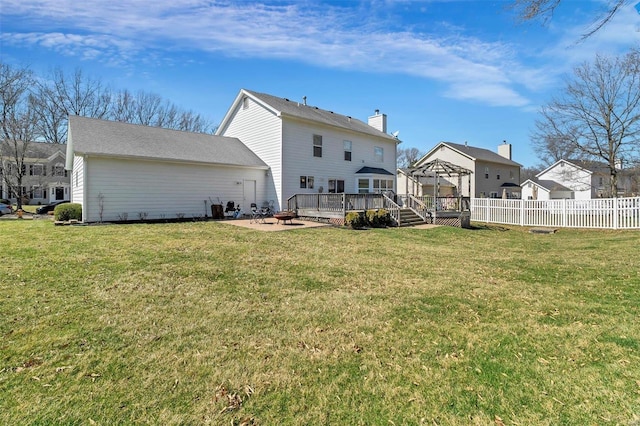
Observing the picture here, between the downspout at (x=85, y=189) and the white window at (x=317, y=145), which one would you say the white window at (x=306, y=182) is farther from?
the downspout at (x=85, y=189)

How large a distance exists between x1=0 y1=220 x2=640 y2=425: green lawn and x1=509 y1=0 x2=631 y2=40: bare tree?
14.5 feet

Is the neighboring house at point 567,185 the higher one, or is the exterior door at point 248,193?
the neighboring house at point 567,185

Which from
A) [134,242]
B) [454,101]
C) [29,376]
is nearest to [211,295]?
[29,376]

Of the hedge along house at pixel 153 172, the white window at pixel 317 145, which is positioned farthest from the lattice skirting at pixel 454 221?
the hedge along house at pixel 153 172

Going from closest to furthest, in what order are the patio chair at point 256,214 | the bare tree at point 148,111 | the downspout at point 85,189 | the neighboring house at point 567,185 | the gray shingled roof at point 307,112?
1. the downspout at point 85,189
2. the patio chair at point 256,214
3. the gray shingled roof at point 307,112
4. the neighboring house at point 567,185
5. the bare tree at point 148,111

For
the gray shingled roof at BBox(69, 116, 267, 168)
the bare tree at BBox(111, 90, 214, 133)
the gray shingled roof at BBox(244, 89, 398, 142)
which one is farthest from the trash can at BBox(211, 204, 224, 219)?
the bare tree at BBox(111, 90, 214, 133)

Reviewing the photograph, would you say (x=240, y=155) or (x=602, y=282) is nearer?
(x=602, y=282)

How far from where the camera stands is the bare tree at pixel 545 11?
4.98 meters

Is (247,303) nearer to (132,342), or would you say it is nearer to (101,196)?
(132,342)

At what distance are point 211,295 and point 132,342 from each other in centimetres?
160

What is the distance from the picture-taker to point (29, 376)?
2.81m

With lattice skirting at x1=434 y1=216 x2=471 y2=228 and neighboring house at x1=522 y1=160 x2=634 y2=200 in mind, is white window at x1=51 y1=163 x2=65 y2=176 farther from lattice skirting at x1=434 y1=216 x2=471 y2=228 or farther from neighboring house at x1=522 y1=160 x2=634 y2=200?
neighboring house at x1=522 y1=160 x2=634 y2=200

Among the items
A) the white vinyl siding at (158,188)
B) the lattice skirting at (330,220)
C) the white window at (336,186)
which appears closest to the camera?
the white vinyl siding at (158,188)

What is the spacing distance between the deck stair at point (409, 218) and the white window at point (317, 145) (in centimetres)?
715
